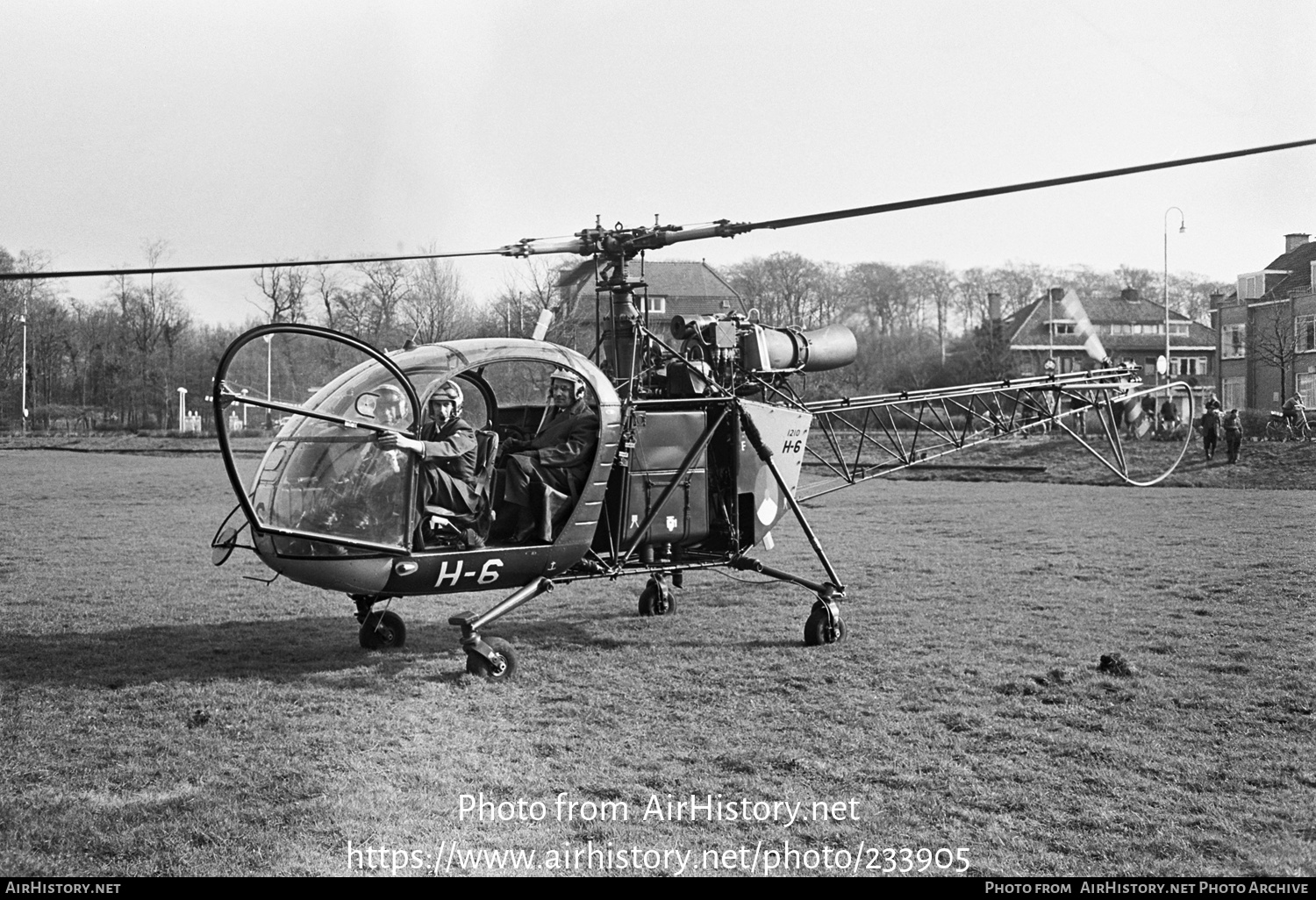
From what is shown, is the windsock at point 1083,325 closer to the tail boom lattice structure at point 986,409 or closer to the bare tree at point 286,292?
the tail boom lattice structure at point 986,409

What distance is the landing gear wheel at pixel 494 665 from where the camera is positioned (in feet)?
26.9

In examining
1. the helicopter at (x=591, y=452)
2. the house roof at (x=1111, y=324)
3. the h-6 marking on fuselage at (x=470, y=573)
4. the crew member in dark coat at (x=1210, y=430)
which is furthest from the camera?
the house roof at (x=1111, y=324)

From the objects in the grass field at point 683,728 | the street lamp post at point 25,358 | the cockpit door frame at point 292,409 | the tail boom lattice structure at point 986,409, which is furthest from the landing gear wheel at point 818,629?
the street lamp post at point 25,358

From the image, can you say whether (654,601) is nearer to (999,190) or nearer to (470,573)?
(470,573)

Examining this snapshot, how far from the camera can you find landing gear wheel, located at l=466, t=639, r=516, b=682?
820 centimetres

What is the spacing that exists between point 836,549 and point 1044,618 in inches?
244

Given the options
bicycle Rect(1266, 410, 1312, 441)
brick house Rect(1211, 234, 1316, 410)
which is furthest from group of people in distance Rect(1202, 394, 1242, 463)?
brick house Rect(1211, 234, 1316, 410)

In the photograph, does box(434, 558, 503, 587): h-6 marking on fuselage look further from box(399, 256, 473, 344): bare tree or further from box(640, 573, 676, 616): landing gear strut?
box(399, 256, 473, 344): bare tree

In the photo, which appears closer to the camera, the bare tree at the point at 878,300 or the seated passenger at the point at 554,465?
the seated passenger at the point at 554,465

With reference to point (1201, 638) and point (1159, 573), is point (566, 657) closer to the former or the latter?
point (1201, 638)

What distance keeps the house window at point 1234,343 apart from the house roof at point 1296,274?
1.85 m

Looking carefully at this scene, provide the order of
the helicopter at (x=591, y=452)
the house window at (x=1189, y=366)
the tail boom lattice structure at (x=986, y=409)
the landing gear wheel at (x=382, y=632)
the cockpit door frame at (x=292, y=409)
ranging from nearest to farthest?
the cockpit door frame at (x=292, y=409) < the helicopter at (x=591, y=452) < the landing gear wheel at (x=382, y=632) < the tail boom lattice structure at (x=986, y=409) < the house window at (x=1189, y=366)

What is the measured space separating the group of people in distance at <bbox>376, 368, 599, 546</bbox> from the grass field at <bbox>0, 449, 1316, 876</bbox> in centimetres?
131
